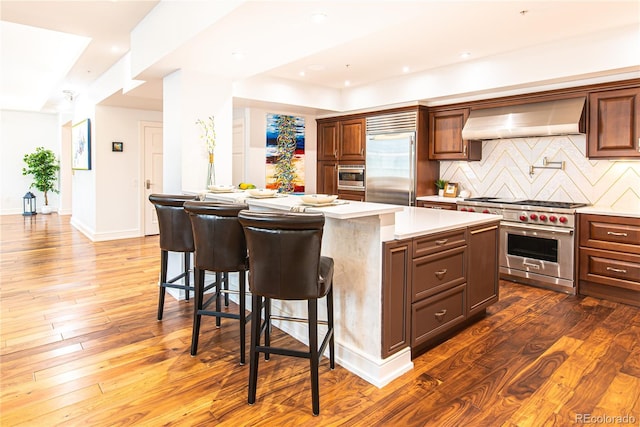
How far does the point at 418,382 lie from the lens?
2377 mm

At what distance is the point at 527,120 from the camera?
4422 mm

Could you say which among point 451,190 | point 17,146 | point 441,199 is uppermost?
point 17,146

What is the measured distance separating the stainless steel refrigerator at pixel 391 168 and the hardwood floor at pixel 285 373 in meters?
2.27

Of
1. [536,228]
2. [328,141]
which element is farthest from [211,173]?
[536,228]

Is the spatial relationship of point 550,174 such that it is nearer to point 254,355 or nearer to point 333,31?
point 333,31

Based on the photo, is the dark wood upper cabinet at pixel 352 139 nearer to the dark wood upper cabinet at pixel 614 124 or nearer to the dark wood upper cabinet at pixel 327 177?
the dark wood upper cabinet at pixel 327 177

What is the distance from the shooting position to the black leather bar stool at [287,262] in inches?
78.4

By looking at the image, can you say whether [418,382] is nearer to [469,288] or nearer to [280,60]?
[469,288]

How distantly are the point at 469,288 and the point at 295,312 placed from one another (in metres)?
1.33

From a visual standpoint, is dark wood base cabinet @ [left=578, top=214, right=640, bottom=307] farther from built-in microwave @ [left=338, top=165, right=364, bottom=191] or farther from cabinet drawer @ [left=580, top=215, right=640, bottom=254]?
built-in microwave @ [left=338, top=165, right=364, bottom=191]

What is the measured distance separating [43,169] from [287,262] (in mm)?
10343

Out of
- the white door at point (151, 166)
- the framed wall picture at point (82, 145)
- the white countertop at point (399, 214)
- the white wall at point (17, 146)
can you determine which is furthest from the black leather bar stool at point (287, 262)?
the white wall at point (17, 146)

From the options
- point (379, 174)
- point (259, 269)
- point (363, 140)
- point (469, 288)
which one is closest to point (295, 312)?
point (259, 269)

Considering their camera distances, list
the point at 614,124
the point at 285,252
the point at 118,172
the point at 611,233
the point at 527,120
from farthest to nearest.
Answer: the point at 118,172 < the point at 527,120 < the point at 614,124 < the point at 611,233 < the point at 285,252
